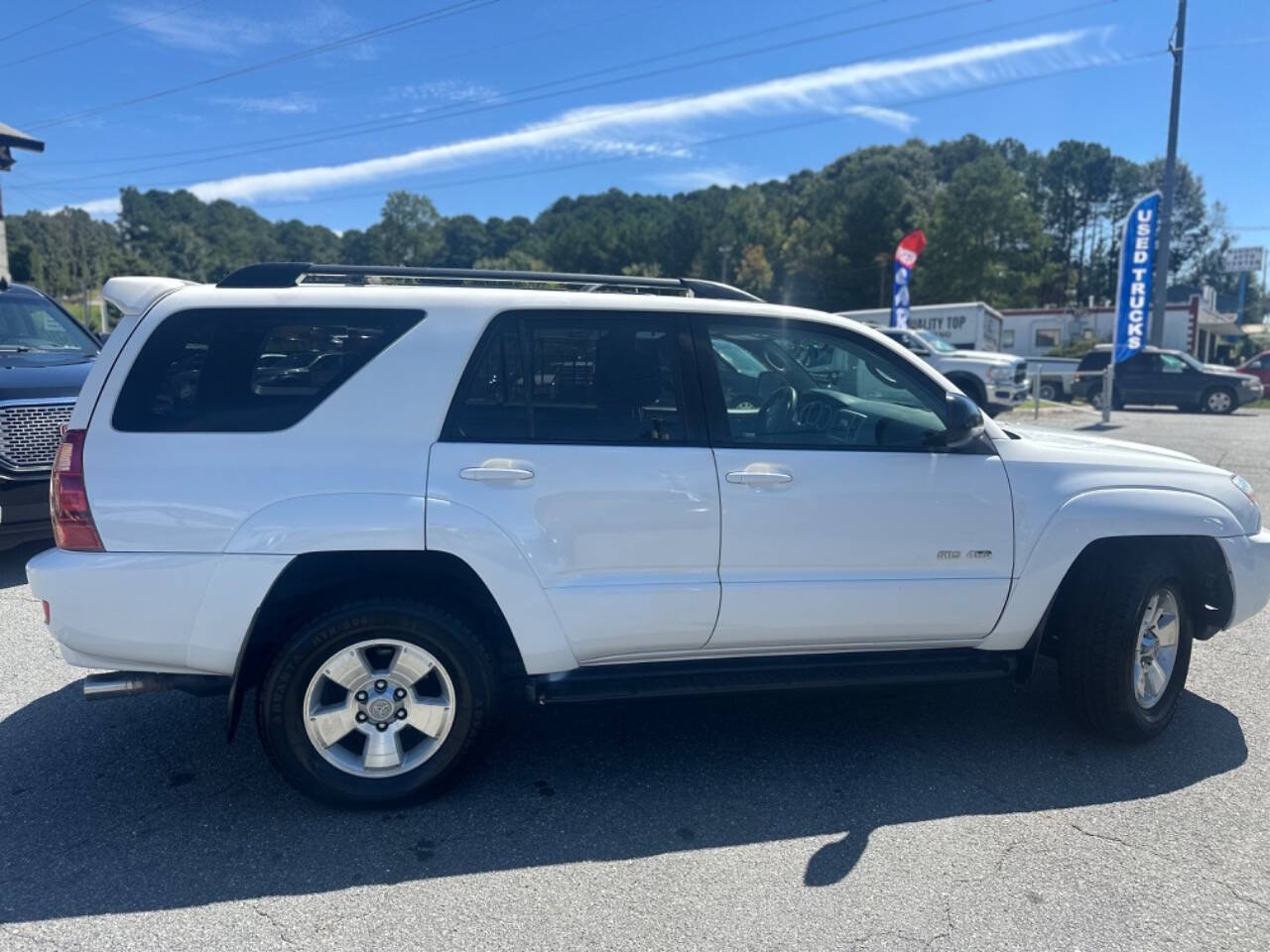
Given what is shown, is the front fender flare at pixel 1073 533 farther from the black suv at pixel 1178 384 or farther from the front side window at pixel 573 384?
the black suv at pixel 1178 384

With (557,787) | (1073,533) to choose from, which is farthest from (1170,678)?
(557,787)

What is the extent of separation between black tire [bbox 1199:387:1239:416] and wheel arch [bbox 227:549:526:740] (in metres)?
24.2

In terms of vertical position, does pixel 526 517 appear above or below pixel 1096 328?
below

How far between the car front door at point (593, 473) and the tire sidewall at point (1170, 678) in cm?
180

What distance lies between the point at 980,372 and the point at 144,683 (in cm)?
1937

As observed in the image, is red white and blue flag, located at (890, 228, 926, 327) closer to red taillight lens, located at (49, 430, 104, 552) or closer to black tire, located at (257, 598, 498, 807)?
black tire, located at (257, 598, 498, 807)

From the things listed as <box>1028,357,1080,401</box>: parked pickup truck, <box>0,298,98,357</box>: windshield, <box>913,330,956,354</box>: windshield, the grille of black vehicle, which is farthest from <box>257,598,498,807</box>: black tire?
<box>1028,357,1080,401</box>: parked pickup truck

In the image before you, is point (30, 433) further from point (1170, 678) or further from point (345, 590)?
point (1170, 678)

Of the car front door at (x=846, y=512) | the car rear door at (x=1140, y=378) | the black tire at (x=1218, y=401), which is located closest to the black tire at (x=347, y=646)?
the car front door at (x=846, y=512)

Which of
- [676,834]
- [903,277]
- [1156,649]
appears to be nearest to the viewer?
[676,834]

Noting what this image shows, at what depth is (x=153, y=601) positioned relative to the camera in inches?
125

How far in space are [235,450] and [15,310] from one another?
5.95m

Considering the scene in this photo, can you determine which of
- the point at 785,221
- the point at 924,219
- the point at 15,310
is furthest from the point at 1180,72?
the point at 785,221

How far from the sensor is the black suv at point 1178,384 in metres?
22.5
